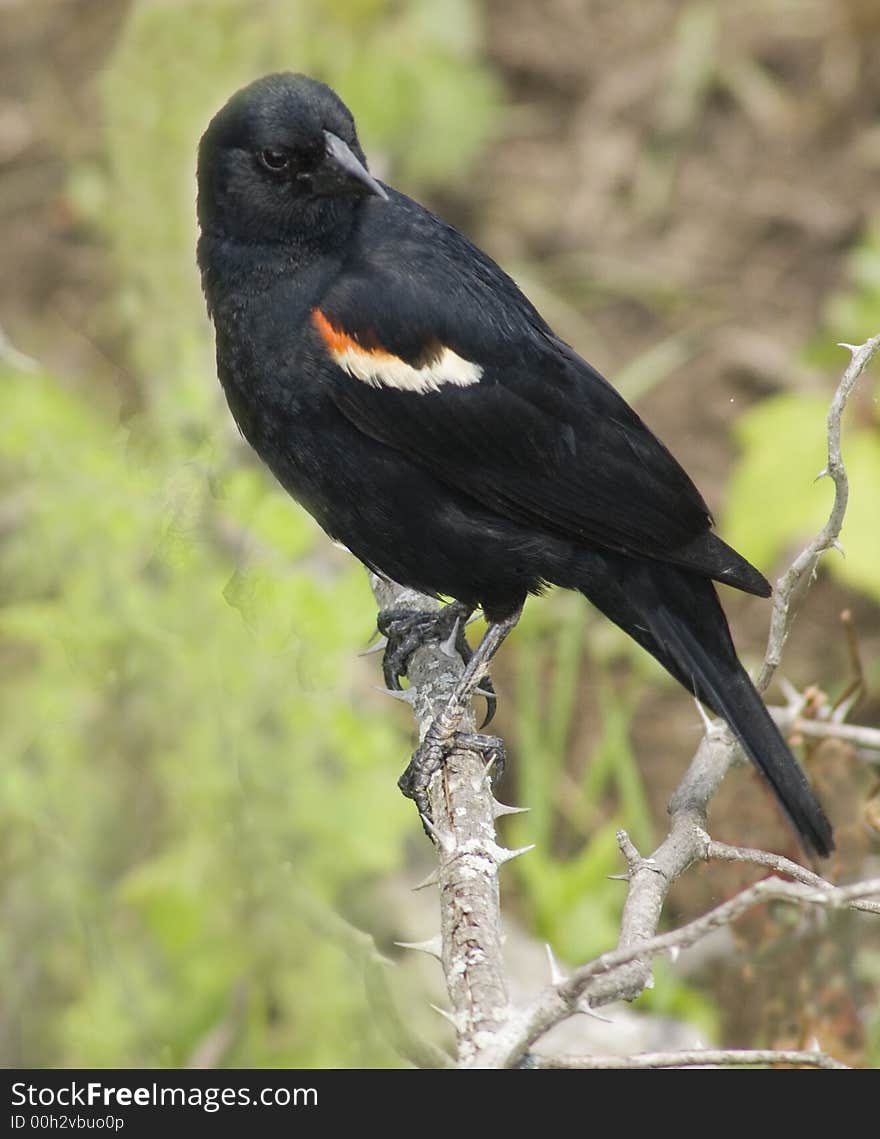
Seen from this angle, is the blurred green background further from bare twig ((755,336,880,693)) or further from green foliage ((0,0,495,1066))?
bare twig ((755,336,880,693))

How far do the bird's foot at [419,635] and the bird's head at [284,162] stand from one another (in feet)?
3.15

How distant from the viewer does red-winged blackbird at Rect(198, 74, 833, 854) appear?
10.0ft

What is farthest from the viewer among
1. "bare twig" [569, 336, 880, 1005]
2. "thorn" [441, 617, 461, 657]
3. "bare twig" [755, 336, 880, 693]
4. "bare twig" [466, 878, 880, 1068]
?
"thorn" [441, 617, 461, 657]

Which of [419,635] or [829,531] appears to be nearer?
[829,531]

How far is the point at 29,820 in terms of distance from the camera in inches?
148

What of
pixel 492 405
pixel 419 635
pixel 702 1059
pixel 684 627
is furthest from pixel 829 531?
pixel 419 635

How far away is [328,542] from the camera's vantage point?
512 cm

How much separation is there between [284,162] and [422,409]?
56 cm

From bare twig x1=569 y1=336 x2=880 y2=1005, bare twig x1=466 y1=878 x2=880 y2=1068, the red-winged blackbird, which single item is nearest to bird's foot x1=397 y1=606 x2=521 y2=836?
the red-winged blackbird

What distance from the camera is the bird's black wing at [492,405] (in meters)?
3.06

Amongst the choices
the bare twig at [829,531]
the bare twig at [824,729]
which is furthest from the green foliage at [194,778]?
the bare twig at [829,531]

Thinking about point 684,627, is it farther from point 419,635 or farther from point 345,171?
point 345,171

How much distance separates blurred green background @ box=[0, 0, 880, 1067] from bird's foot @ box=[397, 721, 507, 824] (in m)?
0.33
